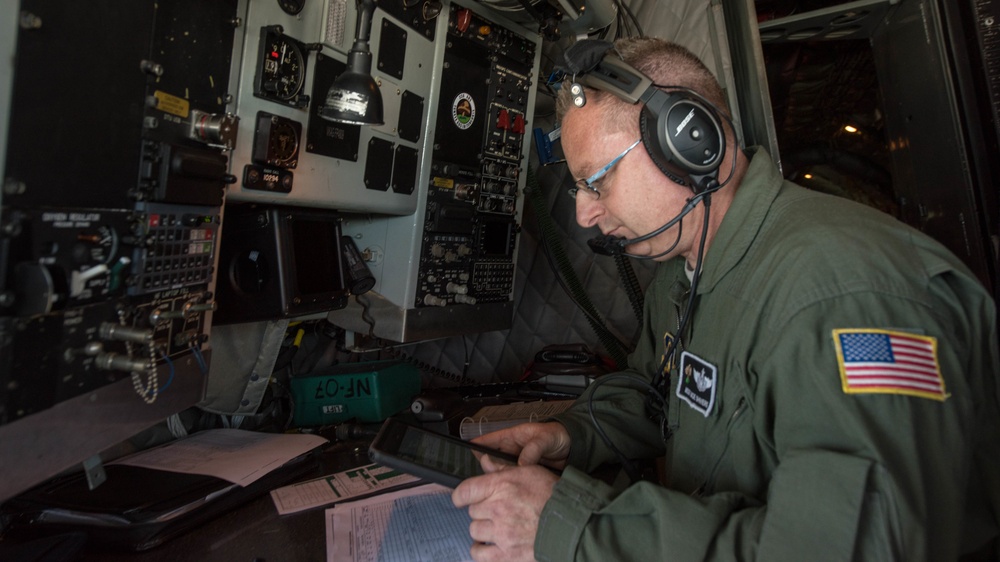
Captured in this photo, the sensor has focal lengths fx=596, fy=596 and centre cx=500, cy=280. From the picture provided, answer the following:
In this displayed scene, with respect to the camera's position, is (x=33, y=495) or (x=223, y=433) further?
(x=223, y=433)

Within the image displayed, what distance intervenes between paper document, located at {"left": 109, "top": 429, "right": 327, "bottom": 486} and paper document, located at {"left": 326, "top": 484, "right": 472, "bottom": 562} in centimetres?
25

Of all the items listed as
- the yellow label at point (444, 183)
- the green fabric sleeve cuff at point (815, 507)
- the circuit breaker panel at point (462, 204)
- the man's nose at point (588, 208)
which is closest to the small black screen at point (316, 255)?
the circuit breaker panel at point (462, 204)

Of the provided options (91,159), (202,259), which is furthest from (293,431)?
(91,159)

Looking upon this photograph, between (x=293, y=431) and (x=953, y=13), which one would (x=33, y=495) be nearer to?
(x=293, y=431)

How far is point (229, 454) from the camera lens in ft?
4.81

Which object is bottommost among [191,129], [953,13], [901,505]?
Answer: [901,505]

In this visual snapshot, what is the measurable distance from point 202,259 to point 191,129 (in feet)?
0.79

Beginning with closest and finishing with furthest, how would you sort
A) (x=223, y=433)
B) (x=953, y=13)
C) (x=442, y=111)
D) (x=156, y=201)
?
(x=156, y=201)
(x=223, y=433)
(x=442, y=111)
(x=953, y=13)

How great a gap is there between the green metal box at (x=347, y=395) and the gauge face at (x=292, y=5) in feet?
3.41

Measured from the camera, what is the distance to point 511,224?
6.93 feet

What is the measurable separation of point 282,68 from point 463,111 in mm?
715

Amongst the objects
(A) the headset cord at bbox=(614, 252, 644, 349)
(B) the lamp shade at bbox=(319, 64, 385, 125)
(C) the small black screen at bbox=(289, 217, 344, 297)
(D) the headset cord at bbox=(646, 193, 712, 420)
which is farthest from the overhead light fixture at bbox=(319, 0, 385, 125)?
(A) the headset cord at bbox=(614, 252, 644, 349)

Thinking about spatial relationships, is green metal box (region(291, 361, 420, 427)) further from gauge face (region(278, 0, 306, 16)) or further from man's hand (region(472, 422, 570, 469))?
gauge face (region(278, 0, 306, 16))

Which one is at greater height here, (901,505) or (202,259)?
(202,259)
